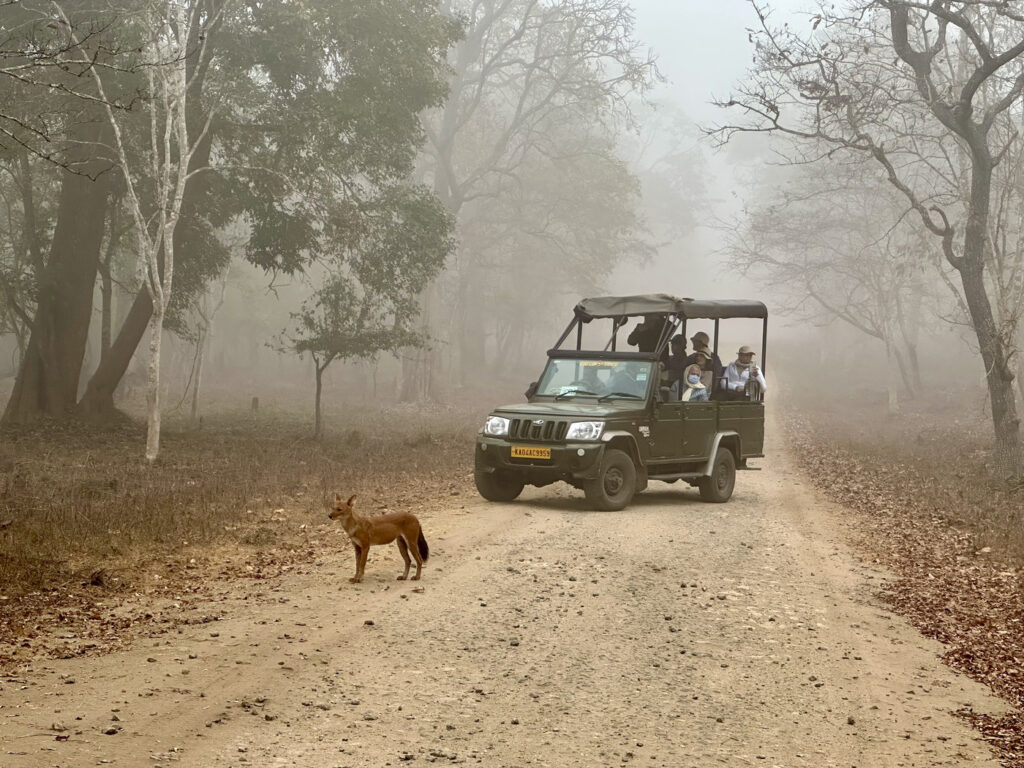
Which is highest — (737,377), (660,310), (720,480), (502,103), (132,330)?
(502,103)

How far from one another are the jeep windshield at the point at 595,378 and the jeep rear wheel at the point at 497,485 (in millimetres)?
1388

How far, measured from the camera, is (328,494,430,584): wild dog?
9.76 metres

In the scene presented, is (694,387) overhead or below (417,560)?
overhead

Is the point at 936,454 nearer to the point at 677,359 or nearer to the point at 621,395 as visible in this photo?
the point at 677,359

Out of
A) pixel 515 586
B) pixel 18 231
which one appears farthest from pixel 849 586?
pixel 18 231

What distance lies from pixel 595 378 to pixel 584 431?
5.73 feet

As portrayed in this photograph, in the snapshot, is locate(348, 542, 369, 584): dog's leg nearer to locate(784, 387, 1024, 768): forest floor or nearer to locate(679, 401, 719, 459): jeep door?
locate(784, 387, 1024, 768): forest floor

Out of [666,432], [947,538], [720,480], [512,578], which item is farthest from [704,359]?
[512,578]

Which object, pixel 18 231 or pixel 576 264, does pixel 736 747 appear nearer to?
pixel 18 231

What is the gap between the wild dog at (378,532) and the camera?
9758mm

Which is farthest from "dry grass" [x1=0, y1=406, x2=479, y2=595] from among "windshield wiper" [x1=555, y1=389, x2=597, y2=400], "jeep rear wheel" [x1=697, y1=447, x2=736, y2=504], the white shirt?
the white shirt

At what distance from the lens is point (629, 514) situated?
14273 mm

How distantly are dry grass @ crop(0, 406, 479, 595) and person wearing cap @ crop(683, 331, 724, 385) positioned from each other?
4.13 meters

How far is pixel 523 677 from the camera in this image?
7355mm
